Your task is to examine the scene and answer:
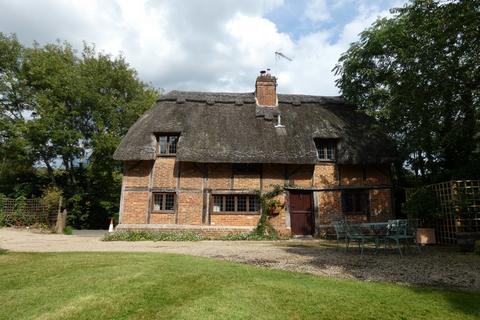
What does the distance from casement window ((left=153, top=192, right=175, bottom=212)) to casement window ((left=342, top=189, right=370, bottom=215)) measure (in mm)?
7983

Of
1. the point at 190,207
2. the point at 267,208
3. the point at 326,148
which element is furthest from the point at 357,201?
the point at 190,207

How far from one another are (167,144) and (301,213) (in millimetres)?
7152

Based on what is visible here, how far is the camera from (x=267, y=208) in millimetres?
14539

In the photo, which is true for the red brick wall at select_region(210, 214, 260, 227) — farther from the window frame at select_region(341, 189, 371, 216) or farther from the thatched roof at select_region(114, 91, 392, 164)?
the window frame at select_region(341, 189, 371, 216)

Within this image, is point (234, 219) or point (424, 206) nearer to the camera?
point (424, 206)

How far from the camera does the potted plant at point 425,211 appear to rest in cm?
1104

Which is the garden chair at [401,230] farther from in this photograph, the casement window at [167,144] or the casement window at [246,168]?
the casement window at [167,144]

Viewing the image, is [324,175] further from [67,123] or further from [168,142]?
[67,123]

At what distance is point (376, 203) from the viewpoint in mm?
15125

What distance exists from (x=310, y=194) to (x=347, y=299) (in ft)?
35.7

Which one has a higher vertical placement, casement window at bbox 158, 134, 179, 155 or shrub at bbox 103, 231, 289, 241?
casement window at bbox 158, 134, 179, 155

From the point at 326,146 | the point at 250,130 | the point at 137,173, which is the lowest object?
the point at 137,173

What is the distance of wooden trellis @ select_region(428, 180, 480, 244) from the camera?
1002 centimetres

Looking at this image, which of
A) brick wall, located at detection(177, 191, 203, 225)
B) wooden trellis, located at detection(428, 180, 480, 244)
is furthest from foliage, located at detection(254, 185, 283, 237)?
wooden trellis, located at detection(428, 180, 480, 244)
